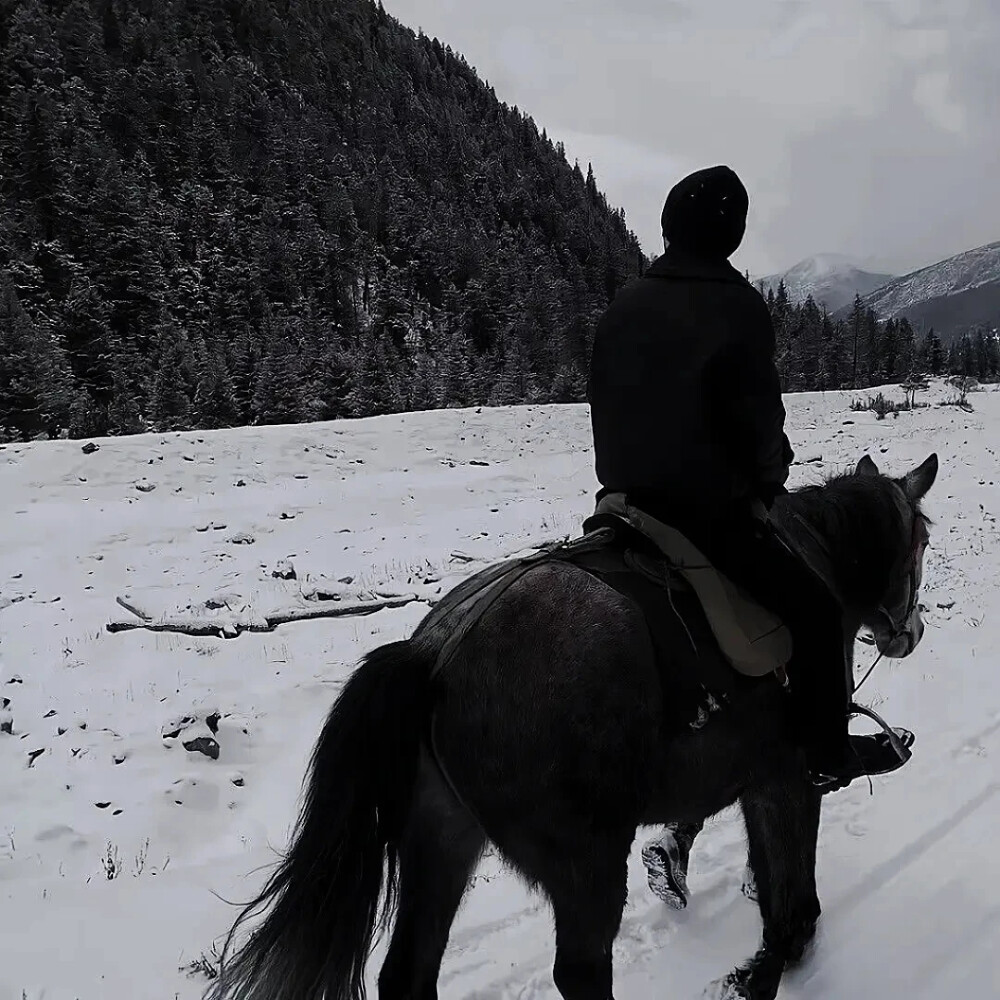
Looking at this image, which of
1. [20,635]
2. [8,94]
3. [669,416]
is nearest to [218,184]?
[8,94]

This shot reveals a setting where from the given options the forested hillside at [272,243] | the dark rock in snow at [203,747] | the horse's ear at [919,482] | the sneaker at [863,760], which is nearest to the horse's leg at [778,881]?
the sneaker at [863,760]

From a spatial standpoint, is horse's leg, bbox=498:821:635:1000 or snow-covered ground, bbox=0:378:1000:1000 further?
snow-covered ground, bbox=0:378:1000:1000

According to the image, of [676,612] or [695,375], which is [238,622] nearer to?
[676,612]

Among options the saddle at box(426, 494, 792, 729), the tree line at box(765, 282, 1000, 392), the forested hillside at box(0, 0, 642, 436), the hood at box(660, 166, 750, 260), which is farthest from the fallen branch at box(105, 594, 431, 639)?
the tree line at box(765, 282, 1000, 392)

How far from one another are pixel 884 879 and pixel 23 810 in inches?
211

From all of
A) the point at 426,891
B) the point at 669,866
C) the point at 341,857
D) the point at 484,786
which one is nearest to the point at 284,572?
the point at 669,866

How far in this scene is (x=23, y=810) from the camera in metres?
4.74

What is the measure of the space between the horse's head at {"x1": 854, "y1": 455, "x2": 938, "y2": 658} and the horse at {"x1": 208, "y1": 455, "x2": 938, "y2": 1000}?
1.23 metres

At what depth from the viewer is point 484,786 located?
2254 millimetres

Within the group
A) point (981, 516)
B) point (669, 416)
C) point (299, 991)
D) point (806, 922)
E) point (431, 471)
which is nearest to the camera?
point (299, 991)

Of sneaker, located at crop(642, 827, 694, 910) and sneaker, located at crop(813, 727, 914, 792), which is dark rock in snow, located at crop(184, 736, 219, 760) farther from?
sneaker, located at crop(813, 727, 914, 792)

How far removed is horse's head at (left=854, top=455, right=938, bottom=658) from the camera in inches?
128

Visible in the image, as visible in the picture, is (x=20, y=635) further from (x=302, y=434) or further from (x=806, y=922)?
(x=302, y=434)

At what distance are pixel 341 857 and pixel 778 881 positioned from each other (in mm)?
1931
